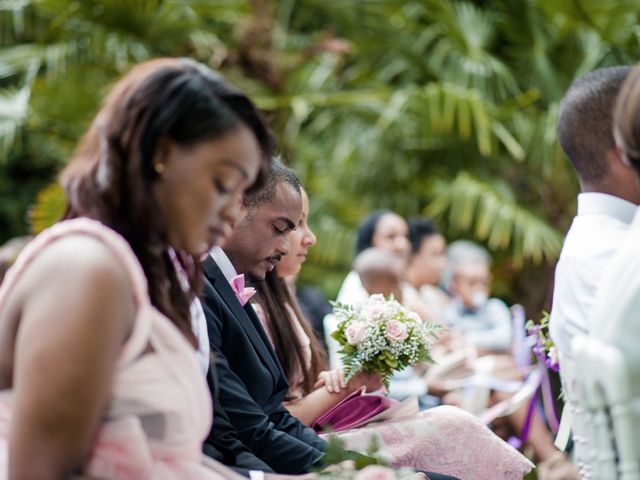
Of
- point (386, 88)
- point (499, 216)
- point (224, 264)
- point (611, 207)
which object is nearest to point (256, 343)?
point (224, 264)

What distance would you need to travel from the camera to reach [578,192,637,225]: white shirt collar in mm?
2588

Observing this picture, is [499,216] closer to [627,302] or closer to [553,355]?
[553,355]

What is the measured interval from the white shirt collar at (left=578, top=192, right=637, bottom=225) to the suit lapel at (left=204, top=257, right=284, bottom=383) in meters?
1.04

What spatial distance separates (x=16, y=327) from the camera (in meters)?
1.88

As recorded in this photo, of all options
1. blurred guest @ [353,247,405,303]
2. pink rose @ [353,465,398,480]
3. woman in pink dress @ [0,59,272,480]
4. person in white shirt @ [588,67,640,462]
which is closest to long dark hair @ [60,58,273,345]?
woman in pink dress @ [0,59,272,480]

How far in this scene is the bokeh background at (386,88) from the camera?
8078 mm

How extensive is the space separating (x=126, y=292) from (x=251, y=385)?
3.73ft

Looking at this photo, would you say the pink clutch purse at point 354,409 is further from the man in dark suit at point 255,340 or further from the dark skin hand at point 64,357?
the dark skin hand at point 64,357

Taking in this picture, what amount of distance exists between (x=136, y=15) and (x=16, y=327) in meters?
6.51

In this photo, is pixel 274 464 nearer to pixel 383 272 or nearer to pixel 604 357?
pixel 604 357

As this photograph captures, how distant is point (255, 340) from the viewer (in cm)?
297

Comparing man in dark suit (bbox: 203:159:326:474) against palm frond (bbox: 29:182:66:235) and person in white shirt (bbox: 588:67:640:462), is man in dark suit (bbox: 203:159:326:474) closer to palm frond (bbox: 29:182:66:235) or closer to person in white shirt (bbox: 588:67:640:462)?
person in white shirt (bbox: 588:67:640:462)

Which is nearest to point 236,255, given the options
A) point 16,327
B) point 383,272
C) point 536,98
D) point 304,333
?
point 304,333

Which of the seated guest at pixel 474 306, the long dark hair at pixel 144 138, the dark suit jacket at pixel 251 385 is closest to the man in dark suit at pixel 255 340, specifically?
the dark suit jacket at pixel 251 385
